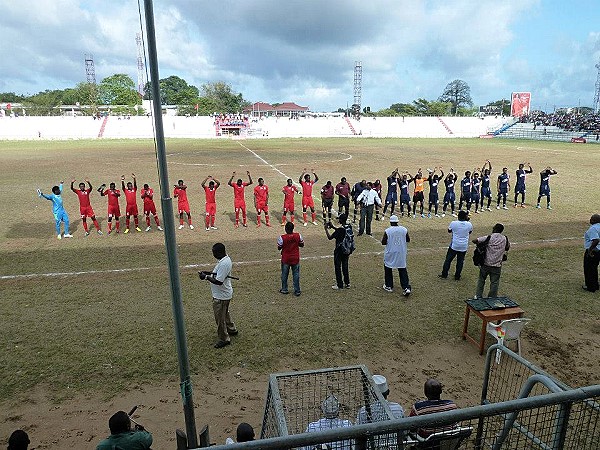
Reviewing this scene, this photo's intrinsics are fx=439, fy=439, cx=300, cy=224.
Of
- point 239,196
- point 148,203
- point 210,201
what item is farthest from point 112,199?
point 239,196

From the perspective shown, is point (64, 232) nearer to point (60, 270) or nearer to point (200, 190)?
point (60, 270)

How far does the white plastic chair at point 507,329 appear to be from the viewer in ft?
→ 23.4

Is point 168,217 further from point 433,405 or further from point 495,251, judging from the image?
point 495,251

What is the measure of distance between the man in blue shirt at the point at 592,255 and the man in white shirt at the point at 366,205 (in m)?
6.26

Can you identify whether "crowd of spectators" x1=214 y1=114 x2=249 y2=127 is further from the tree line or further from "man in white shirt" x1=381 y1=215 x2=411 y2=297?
"man in white shirt" x1=381 y1=215 x2=411 y2=297

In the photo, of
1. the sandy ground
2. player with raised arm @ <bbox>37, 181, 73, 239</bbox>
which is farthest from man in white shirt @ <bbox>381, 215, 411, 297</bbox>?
player with raised arm @ <bbox>37, 181, 73, 239</bbox>

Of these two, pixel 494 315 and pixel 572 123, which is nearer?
pixel 494 315

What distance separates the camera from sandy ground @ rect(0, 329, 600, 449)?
228 inches

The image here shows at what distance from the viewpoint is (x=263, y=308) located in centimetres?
934

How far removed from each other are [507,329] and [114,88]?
11626 centimetres

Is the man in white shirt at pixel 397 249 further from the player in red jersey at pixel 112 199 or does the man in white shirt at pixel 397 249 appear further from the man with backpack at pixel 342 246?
the player in red jersey at pixel 112 199

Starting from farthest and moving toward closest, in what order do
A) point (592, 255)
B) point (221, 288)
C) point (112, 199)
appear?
1. point (112, 199)
2. point (592, 255)
3. point (221, 288)

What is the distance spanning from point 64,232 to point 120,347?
29.5ft

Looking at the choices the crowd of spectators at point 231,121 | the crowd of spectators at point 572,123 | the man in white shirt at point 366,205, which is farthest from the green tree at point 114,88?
the man in white shirt at point 366,205
